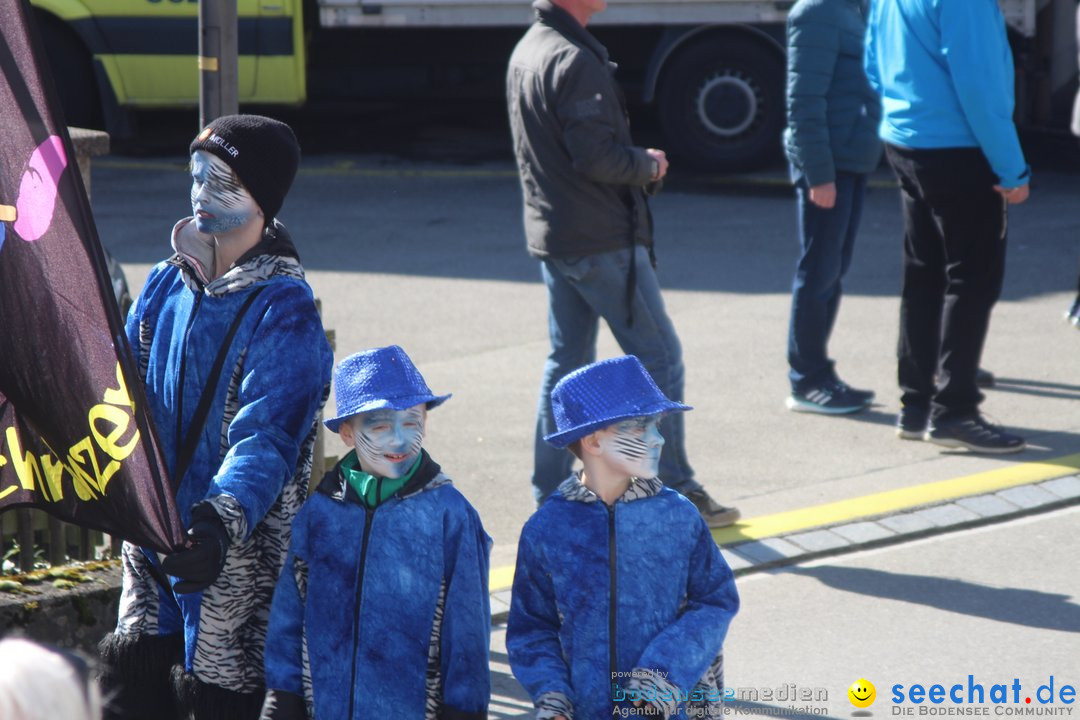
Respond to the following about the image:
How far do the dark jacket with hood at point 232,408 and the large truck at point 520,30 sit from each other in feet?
32.3

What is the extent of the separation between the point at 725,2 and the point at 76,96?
5.37m

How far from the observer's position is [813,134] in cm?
656

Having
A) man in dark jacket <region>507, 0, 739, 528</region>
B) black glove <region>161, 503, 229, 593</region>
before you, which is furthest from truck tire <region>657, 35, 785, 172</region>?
black glove <region>161, 503, 229, 593</region>

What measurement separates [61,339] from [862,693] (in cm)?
256

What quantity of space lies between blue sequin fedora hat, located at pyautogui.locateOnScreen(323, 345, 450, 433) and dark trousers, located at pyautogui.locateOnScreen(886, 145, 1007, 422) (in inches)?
137

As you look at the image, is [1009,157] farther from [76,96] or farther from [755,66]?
[76,96]

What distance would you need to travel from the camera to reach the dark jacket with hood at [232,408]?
3150 mm

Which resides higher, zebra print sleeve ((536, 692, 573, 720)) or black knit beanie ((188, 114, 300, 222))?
black knit beanie ((188, 114, 300, 222))

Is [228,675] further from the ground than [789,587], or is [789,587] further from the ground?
[228,675]

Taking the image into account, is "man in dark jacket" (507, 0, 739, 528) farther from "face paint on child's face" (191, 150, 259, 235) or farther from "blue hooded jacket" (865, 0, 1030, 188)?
"face paint on child's face" (191, 150, 259, 235)

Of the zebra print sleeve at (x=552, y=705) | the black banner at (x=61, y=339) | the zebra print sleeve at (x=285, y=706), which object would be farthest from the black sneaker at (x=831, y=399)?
the black banner at (x=61, y=339)

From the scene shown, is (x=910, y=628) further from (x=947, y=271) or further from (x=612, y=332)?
(x=947, y=271)

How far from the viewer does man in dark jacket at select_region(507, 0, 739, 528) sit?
5293mm

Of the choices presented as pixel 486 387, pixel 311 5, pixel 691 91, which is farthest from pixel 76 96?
pixel 486 387
